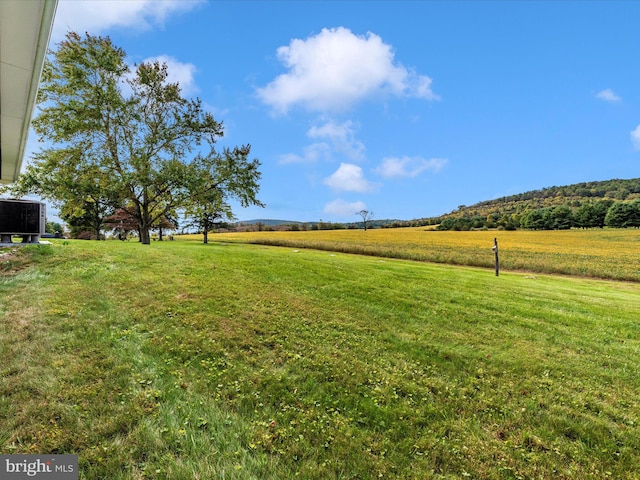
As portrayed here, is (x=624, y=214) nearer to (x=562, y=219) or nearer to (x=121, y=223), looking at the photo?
(x=562, y=219)

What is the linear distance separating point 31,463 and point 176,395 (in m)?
1.14

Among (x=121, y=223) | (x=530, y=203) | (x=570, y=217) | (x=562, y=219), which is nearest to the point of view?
(x=121, y=223)

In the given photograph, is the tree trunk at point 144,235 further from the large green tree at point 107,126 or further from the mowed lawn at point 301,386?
the mowed lawn at point 301,386

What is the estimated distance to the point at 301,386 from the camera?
3.64 meters

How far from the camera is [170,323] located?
506cm

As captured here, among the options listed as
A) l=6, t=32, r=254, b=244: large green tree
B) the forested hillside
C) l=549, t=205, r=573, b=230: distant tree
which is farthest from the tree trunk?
l=549, t=205, r=573, b=230: distant tree

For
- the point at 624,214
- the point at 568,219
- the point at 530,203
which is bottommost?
the point at 568,219

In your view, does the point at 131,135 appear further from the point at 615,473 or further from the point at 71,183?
the point at 615,473

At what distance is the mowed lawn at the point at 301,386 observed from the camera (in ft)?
8.50

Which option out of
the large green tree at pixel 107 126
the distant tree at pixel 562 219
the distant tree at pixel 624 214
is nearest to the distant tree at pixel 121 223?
the large green tree at pixel 107 126

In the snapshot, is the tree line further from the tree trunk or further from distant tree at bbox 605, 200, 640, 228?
the tree trunk

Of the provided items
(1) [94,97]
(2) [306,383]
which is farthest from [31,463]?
(1) [94,97]

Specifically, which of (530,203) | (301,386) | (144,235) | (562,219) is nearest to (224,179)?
Answer: (144,235)

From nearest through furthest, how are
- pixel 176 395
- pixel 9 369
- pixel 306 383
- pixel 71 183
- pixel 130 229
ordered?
pixel 176 395
pixel 9 369
pixel 306 383
pixel 71 183
pixel 130 229
